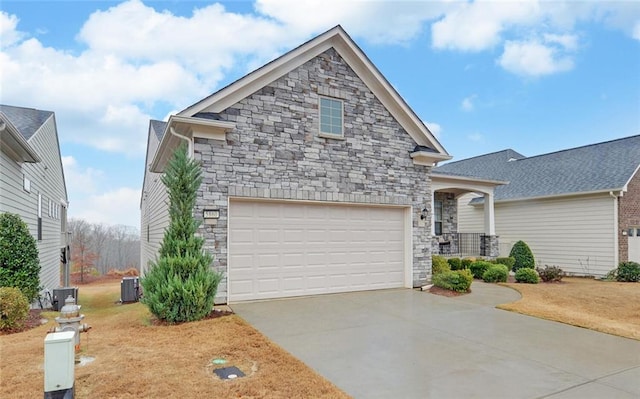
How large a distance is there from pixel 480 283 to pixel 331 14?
9.45m

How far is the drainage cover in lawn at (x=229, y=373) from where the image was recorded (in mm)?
4250

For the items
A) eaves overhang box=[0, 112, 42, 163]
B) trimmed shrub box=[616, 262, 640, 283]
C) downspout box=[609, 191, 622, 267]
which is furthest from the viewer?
downspout box=[609, 191, 622, 267]

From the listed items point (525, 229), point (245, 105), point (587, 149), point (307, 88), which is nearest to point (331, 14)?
point (307, 88)

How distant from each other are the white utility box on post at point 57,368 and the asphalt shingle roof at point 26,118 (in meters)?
10.1

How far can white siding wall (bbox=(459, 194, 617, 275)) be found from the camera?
1470 cm

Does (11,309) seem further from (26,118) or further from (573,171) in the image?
(573,171)

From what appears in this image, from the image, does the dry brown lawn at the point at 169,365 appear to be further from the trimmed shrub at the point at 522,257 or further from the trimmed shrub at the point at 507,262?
the trimmed shrub at the point at 522,257

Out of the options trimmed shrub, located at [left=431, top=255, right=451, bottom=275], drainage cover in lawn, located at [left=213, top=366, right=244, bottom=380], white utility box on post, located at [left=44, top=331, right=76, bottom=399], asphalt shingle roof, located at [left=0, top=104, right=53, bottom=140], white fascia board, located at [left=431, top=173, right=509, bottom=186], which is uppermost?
asphalt shingle roof, located at [left=0, top=104, right=53, bottom=140]

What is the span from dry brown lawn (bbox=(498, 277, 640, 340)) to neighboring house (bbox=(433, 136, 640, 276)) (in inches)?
128

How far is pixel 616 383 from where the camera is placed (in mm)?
4203

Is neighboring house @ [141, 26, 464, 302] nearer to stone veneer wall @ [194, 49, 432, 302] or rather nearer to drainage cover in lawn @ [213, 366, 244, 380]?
stone veneer wall @ [194, 49, 432, 302]

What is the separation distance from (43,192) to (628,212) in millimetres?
21752

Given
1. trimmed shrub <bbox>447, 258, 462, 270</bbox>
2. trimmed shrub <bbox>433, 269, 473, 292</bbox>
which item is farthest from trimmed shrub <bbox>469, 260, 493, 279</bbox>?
Answer: trimmed shrub <bbox>433, 269, 473, 292</bbox>

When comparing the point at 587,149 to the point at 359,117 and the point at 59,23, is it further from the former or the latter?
the point at 59,23
